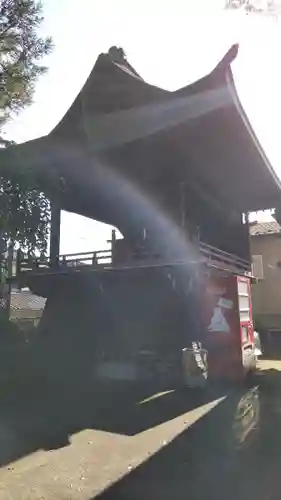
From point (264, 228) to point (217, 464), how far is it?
1515 cm

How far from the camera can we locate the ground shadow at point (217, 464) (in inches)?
111

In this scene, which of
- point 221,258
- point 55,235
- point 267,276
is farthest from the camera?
point 267,276

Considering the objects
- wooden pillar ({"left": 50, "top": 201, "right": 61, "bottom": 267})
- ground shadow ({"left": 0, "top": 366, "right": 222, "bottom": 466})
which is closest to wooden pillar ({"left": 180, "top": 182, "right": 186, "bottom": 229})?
wooden pillar ({"left": 50, "top": 201, "right": 61, "bottom": 267})

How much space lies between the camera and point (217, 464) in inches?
132

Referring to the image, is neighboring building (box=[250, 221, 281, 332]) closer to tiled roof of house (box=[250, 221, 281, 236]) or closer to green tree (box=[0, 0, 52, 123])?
tiled roof of house (box=[250, 221, 281, 236])

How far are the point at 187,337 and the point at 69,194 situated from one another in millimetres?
3754

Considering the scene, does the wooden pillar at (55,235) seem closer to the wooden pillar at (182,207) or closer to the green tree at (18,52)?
the green tree at (18,52)

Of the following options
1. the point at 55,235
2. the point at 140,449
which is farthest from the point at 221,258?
the point at 140,449

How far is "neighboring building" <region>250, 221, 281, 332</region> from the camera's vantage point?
16.1m

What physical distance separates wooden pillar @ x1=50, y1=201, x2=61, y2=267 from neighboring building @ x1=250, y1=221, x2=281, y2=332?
32.9 feet

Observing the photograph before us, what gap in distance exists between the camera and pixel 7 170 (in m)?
7.17

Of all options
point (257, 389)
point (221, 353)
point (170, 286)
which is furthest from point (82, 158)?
point (257, 389)

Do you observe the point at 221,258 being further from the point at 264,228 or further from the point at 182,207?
the point at 264,228

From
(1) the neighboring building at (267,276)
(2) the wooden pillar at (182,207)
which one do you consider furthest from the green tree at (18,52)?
(1) the neighboring building at (267,276)
